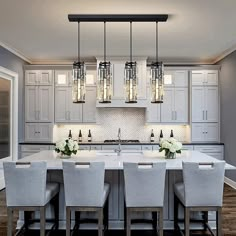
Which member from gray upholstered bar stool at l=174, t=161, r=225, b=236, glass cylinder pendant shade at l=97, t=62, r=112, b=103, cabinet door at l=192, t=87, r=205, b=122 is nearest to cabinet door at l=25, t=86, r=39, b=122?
glass cylinder pendant shade at l=97, t=62, r=112, b=103

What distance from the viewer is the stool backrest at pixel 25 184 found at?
3.13 m

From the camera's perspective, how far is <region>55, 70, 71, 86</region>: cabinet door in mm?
7012

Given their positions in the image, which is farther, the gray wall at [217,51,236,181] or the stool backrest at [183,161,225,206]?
the gray wall at [217,51,236,181]

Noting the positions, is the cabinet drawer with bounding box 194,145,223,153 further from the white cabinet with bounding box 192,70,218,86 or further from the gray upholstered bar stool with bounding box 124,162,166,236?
the gray upholstered bar stool with bounding box 124,162,166,236

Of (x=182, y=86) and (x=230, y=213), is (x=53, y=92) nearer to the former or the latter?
(x=182, y=86)

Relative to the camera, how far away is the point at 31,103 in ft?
23.2

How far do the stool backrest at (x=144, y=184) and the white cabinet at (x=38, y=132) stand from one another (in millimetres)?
4231

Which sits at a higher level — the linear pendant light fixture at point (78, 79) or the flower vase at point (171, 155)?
the linear pendant light fixture at point (78, 79)

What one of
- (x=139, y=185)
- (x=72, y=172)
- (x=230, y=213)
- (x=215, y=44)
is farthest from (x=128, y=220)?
(x=215, y=44)

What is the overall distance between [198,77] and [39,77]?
11.7ft

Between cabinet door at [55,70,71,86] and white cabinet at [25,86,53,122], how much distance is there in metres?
0.23

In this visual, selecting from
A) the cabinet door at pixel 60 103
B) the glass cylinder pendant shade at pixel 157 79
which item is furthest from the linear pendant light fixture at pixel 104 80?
the cabinet door at pixel 60 103

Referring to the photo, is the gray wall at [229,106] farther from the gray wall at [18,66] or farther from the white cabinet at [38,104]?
the gray wall at [18,66]

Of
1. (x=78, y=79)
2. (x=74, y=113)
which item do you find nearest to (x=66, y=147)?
(x=78, y=79)
